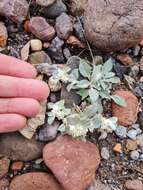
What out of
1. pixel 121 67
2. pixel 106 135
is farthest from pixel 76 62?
pixel 106 135

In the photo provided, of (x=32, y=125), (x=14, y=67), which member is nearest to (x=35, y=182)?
(x=32, y=125)

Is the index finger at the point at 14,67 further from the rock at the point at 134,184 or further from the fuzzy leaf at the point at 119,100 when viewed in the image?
the rock at the point at 134,184

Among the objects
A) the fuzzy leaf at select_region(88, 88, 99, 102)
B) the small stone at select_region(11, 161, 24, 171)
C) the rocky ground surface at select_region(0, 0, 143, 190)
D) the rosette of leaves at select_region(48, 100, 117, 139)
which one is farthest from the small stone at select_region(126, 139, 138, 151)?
the small stone at select_region(11, 161, 24, 171)

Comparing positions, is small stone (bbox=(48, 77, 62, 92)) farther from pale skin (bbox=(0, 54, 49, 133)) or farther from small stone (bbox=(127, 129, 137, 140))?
small stone (bbox=(127, 129, 137, 140))

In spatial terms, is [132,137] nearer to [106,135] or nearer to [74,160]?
[106,135]

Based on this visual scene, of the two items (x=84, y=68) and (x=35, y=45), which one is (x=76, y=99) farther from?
(x=35, y=45)

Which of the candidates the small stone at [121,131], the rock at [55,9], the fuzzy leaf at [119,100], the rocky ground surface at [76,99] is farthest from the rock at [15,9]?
the small stone at [121,131]
